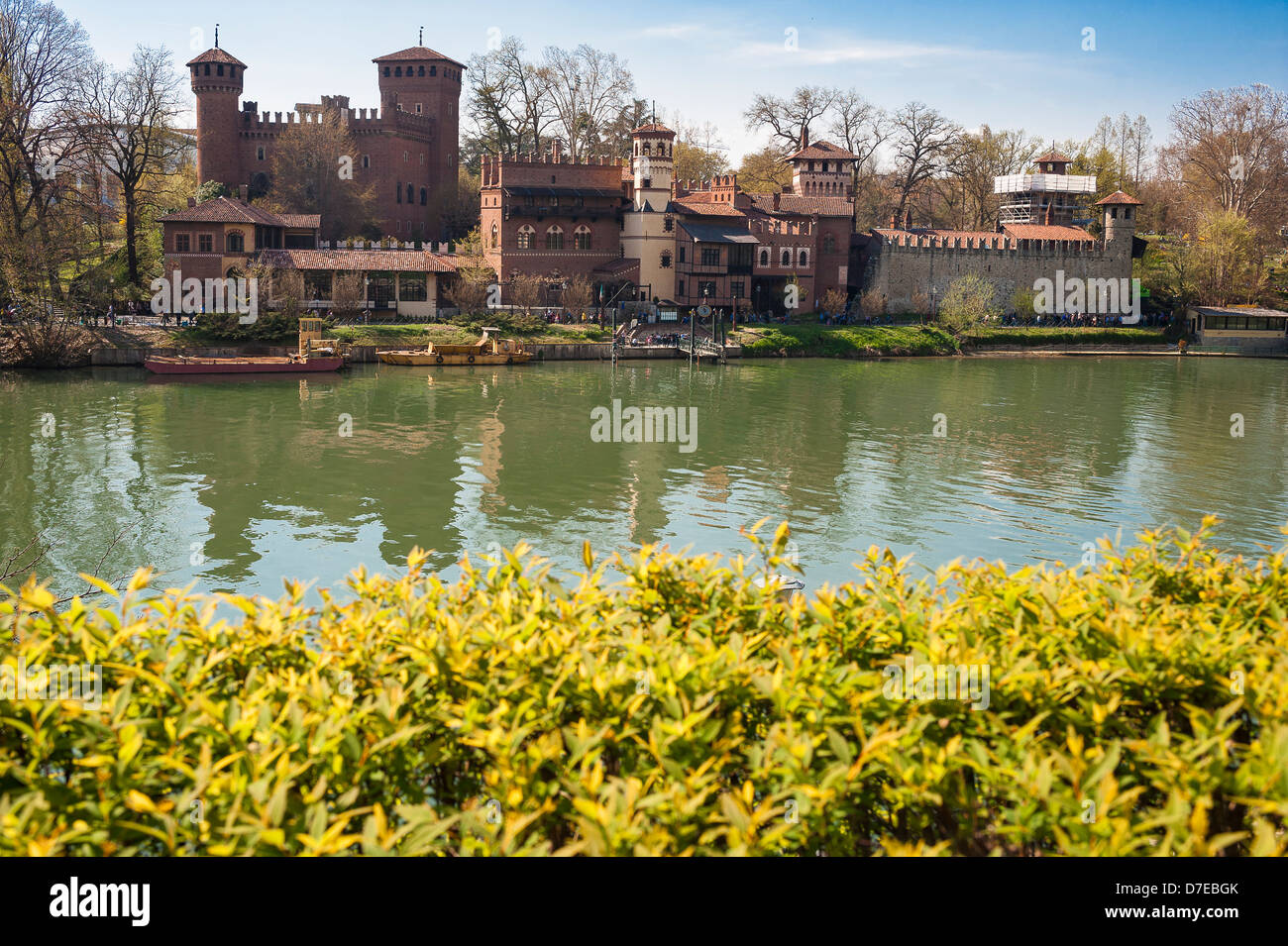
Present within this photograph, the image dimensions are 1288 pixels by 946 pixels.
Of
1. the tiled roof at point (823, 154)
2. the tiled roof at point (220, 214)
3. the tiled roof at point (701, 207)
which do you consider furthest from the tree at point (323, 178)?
the tiled roof at point (823, 154)

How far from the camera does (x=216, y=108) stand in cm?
6638

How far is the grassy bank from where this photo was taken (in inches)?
2398

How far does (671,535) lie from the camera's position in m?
20.3

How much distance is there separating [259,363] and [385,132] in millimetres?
27470

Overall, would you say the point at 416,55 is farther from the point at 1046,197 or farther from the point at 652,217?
the point at 1046,197

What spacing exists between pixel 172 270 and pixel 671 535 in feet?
150

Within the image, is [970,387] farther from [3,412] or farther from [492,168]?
[3,412]

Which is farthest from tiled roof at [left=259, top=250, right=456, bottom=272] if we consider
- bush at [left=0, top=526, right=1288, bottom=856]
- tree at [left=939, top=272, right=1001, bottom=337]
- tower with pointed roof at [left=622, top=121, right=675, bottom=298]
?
bush at [left=0, top=526, right=1288, bottom=856]

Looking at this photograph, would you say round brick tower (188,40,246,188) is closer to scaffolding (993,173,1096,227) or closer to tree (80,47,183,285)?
tree (80,47,183,285)

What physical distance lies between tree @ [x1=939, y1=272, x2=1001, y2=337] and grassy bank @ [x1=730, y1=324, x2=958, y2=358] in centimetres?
159

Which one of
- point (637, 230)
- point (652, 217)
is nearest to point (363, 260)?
point (637, 230)

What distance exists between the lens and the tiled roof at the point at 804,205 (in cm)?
6994

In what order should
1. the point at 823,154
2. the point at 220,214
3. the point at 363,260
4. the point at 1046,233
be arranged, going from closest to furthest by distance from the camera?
the point at 220,214 → the point at 363,260 → the point at 823,154 → the point at 1046,233

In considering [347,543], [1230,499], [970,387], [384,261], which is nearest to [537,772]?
[347,543]
